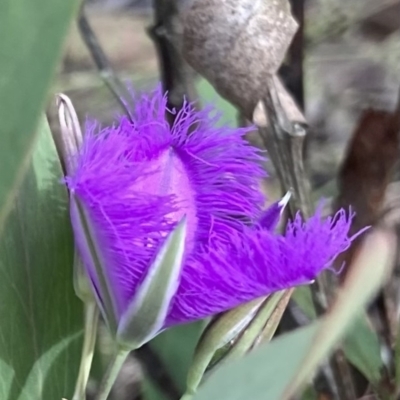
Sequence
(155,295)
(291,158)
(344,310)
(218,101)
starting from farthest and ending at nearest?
(218,101) → (291,158) → (155,295) → (344,310)

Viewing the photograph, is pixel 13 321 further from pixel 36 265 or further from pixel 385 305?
pixel 385 305

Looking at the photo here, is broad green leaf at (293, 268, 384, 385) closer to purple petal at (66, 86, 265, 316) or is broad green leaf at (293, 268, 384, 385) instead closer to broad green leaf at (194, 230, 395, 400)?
purple petal at (66, 86, 265, 316)

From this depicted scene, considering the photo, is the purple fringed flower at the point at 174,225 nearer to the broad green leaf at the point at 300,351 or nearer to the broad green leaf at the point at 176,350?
the broad green leaf at the point at 300,351

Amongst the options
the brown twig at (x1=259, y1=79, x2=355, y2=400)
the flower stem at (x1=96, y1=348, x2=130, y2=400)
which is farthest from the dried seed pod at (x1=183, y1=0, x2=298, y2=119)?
the flower stem at (x1=96, y1=348, x2=130, y2=400)

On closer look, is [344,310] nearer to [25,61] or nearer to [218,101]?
[25,61]

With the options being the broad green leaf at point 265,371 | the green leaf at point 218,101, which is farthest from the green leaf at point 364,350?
the broad green leaf at point 265,371

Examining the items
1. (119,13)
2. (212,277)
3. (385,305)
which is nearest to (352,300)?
(212,277)

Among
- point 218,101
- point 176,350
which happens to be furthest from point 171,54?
point 176,350
